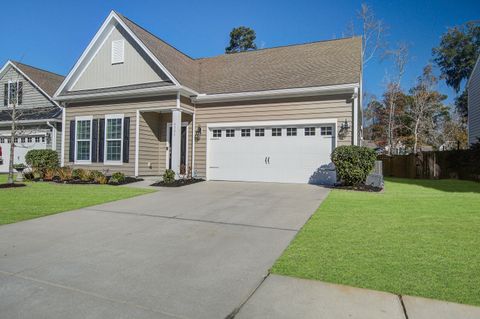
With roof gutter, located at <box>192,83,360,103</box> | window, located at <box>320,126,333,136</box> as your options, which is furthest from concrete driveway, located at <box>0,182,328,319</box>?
roof gutter, located at <box>192,83,360,103</box>

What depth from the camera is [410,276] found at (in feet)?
10.9

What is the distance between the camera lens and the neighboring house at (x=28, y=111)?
683 inches

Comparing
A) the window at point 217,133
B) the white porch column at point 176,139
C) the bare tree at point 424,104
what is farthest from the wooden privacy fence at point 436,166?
the white porch column at point 176,139

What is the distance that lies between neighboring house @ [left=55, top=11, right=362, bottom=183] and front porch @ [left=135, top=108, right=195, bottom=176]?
0.05 meters

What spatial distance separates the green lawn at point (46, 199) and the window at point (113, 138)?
341 centimetres

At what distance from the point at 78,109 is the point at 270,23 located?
1359 cm

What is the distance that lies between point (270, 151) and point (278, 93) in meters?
2.32

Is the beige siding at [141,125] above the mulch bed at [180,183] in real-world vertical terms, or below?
above

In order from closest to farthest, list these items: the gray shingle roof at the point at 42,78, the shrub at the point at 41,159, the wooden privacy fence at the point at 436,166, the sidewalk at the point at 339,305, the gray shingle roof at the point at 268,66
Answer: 1. the sidewalk at the point at 339,305
2. the gray shingle roof at the point at 268,66
3. the shrub at the point at 41,159
4. the wooden privacy fence at the point at 436,166
5. the gray shingle roof at the point at 42,78

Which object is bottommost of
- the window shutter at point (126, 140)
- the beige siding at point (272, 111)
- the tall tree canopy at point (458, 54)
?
the window shutter at point (126, 140)

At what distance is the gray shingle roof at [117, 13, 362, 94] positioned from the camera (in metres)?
12.3

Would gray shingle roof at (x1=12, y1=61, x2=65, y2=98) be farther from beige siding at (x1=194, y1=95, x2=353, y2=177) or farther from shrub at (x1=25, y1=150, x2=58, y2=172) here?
beige siding at (x1=194, y1=95, x2=353, y2=177)

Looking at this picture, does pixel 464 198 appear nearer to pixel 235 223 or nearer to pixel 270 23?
pixel 235 223

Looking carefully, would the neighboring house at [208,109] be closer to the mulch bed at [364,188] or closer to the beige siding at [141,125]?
the beige siding at [141,125]
